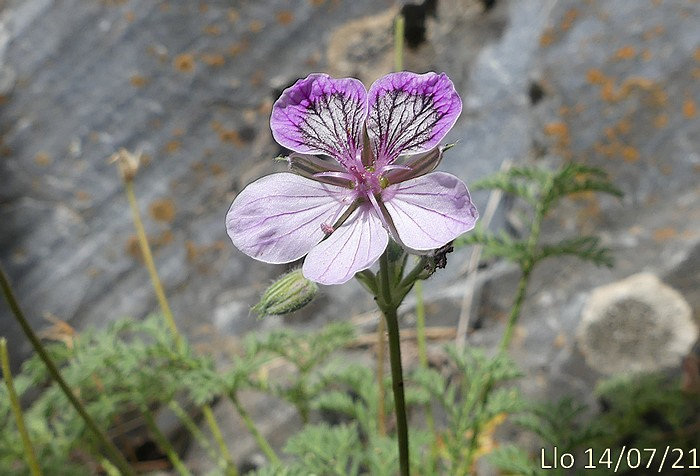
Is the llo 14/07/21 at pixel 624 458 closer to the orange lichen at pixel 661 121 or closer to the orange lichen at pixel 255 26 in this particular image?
the orange lichen at pixel 661 121

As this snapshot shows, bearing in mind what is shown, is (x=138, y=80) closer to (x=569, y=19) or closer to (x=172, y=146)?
(x=172, y=146)

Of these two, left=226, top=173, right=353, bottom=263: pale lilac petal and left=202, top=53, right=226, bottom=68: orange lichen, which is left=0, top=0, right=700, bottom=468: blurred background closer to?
left=202, top=53, right=226, bottom=68: orange lichen

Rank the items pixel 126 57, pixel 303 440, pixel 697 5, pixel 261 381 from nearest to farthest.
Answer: pixel 303 440 → pixel 261 381 → pixel 697 5 → pixel 126 57

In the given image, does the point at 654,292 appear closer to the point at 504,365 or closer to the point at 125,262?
the point at 504,365

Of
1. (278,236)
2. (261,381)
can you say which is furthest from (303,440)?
(278,236)

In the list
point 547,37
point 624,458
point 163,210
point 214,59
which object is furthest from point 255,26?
point 624,458

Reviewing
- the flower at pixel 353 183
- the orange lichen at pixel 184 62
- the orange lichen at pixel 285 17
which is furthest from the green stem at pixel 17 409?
the orange lichen at pixel 285 17

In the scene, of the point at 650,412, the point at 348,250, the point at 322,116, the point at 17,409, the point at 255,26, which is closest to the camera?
the point at 348,250
